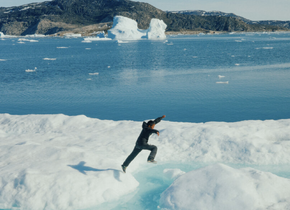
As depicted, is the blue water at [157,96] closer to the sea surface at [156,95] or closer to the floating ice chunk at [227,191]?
the sea surface at [156,95]

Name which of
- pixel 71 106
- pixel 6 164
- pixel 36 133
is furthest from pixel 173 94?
pixel 6 164

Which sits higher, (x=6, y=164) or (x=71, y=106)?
(x=6, y=164)

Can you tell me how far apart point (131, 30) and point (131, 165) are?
124 metres

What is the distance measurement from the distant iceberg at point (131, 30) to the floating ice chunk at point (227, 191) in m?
119

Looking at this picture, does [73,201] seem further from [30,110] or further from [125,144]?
[30,110]

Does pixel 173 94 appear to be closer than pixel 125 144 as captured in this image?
No

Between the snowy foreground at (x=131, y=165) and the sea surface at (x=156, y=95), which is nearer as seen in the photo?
the snowy foreground at (x=131, y=165)

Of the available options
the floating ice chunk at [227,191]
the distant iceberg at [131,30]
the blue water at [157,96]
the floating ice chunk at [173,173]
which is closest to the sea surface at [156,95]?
the blue water at [157,96]

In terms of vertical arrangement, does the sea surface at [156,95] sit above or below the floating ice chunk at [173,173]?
below

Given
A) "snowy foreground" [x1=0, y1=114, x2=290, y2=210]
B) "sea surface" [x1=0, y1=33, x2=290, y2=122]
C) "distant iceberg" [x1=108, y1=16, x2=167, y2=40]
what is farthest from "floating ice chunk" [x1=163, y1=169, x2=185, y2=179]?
"distant iceberg" [x1=108, y1=16, x2=167, y2=40]

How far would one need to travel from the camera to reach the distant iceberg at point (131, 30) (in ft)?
398

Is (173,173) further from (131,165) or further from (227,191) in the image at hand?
(227,191)

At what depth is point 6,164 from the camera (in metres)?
9.75

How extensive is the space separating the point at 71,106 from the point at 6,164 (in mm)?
14288
